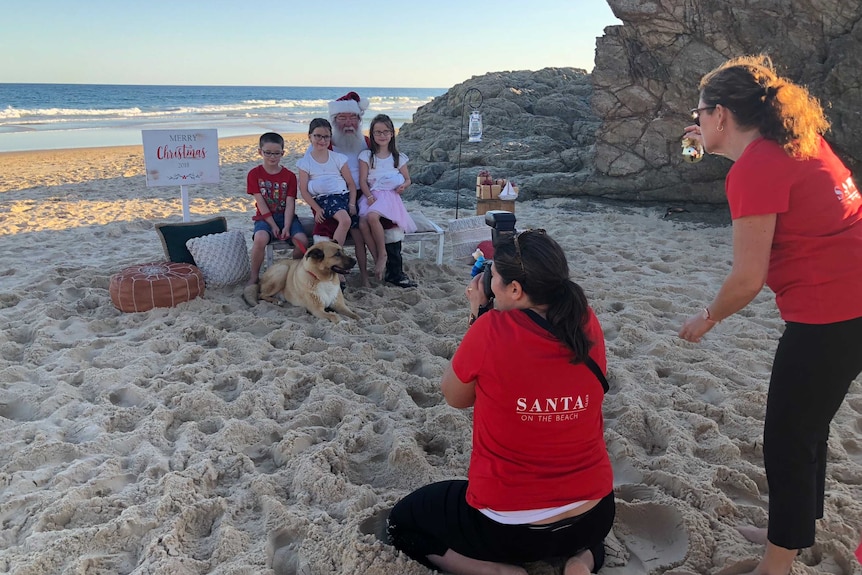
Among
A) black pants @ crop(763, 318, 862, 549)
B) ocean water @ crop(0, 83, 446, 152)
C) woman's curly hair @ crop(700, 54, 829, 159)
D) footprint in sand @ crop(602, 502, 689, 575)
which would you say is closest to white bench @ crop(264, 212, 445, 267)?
footprint in sand @ crop(602, 502, 689, 575)

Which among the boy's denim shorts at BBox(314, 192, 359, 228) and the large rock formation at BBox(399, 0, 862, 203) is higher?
the large rock formation at BBox(399, 0, 862, 203)

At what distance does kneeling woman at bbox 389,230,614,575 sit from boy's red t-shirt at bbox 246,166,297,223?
3.86 metres

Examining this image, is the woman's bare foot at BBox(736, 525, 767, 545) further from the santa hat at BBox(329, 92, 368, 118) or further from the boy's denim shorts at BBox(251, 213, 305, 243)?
the santa hat at BBox(329, 92, 368, 118)

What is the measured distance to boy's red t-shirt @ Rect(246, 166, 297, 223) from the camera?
546 centimetres

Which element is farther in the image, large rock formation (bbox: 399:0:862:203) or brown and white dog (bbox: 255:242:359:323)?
large rock formation (bbox: 399:0:862:203)

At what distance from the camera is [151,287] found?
15.4 feet

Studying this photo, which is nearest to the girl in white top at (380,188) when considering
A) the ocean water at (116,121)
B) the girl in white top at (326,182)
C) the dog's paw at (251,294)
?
the girl in white top at (326,182)

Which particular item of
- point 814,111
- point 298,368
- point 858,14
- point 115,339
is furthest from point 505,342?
point 858,14

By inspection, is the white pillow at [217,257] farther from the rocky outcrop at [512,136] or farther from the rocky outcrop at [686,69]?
the rocky outcrop at [686,69]

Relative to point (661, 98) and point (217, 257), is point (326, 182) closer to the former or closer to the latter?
point (217, 257)

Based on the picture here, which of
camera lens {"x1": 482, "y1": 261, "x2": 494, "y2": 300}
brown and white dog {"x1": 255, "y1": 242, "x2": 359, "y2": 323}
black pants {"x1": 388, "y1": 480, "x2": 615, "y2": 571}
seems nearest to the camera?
black pants {"x1": 388, "y1": 480, "x2": 615, "y2": 571}

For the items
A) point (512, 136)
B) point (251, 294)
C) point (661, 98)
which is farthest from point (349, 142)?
point (512, 136)

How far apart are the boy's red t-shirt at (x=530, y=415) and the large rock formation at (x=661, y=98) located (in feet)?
20.7

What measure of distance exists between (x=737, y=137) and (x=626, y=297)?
3371 millimetres
